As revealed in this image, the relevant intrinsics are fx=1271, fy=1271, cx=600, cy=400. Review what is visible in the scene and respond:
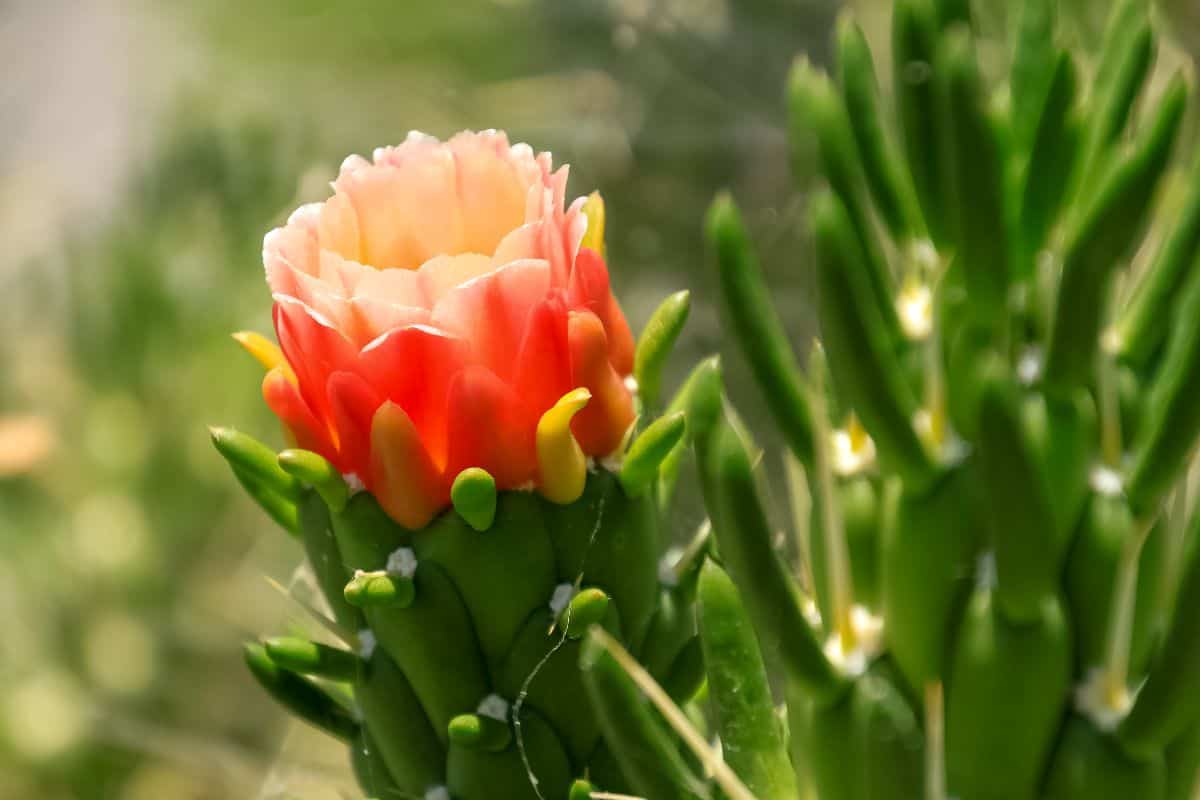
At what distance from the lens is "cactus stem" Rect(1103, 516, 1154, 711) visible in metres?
0.14

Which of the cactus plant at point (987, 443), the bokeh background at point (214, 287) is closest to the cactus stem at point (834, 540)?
the cactus plant at point (987, 443)

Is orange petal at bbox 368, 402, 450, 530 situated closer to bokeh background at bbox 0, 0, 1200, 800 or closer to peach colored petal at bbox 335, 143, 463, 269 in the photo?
peach colored petal at bbox 335, 143, 463, 269

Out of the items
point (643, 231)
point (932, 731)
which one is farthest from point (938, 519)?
point (643, 231)

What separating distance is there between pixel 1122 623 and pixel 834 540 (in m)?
0.03

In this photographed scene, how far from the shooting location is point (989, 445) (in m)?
0.13

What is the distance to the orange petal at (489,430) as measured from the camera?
0.55 ft

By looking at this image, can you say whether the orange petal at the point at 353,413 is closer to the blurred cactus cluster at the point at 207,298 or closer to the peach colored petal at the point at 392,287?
the peach colored petal at the point at 392,287

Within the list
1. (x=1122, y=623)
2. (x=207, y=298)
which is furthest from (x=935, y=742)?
(x=207, y=298)

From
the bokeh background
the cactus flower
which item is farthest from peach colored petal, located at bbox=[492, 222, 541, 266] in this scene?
the bokeh background

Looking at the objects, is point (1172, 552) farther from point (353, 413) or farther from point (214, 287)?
point (214, 287)

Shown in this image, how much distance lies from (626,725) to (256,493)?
72 millimetres

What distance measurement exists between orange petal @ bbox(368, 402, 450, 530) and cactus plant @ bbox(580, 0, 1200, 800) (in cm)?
4

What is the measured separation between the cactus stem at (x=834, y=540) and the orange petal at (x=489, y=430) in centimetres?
4

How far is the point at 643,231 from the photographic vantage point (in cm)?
53
